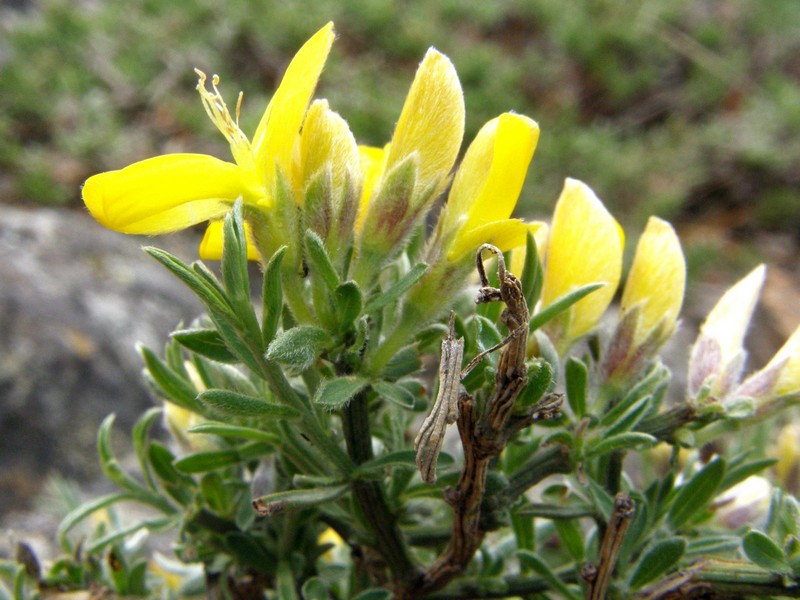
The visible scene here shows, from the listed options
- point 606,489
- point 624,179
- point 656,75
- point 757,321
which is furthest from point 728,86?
point 606,489

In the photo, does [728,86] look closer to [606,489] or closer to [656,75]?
[656,75]

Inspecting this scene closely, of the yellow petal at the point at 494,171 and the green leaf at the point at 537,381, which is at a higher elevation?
the yellow petal at the point at 494,171

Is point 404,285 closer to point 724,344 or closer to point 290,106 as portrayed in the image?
point 290,106

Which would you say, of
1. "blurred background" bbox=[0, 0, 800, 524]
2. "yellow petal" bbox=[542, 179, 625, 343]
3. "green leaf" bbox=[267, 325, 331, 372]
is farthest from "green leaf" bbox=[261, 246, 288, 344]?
"blurred background" bbox=[0, 0, 800, 524]

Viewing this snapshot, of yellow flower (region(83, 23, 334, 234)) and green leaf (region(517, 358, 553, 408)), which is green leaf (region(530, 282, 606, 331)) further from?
yellow flower (region(83, 23, 334, 234))

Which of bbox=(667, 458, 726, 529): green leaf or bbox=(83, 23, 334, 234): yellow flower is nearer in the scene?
bbox=(83, 23, 334, 234): yellow flower

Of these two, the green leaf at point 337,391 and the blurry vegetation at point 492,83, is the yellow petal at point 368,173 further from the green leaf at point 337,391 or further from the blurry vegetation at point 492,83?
the blurry vegetation at point 492,83

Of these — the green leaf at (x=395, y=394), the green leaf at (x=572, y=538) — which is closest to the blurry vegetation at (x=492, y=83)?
the green leaf at (x=572, y=538)
